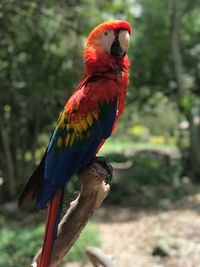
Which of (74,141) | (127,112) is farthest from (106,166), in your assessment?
(127,112)

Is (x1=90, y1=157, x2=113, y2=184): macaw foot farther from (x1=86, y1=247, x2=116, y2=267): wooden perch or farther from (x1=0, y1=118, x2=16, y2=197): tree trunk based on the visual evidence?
(x1=0, y1=118, x2=16, y2=197): tree trunk

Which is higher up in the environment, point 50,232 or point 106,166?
point 106,166

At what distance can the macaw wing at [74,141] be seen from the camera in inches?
61.2

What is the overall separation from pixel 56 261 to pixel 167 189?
14.3 ft

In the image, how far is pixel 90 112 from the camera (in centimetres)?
167

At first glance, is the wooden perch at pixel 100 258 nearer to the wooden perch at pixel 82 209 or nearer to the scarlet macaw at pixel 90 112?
the wooden perch at pixel 82 209

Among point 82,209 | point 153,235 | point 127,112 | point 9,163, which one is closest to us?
point 82,209

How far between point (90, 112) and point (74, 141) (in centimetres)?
12

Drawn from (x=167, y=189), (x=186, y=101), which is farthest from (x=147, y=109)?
(x=167, y=189)

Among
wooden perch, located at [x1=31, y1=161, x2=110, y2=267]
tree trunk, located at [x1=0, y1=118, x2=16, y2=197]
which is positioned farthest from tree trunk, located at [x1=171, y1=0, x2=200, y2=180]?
wooden perch, located at [x1=31, y1=161, x2=110, y2=267]

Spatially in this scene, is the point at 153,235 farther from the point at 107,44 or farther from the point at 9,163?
the point at 107,44

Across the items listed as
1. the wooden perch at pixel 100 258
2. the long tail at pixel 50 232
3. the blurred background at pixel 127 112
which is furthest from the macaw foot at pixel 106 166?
the blurred background at pixel 127 112

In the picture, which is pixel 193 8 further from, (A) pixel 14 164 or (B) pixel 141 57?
(A) pixel 14 164

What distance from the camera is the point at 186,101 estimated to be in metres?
6.06
